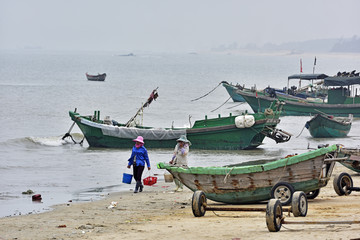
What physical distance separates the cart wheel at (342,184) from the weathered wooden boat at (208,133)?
1118cm

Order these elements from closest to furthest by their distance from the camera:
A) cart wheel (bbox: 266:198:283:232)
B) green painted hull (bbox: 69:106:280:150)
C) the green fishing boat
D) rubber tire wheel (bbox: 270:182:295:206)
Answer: cart wheel (bbox: 266:198:283:232), rubber tire wheel (bbox: 270:182:295:206), the green fishing boat, green painted hull (bbox: 69:106:280:150)

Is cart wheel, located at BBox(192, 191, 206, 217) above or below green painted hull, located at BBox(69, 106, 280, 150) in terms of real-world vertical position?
below

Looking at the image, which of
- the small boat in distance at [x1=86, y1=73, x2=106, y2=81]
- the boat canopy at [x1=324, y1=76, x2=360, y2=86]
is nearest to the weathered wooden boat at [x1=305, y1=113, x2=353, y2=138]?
the boat canopy at [x1=324, y1=76, x2=360, y2=86]

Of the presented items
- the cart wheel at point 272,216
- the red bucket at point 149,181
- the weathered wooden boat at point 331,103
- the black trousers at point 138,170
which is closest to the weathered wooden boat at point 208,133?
the red bucket at point 149,181

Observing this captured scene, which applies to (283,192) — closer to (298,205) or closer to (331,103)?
(298,205)

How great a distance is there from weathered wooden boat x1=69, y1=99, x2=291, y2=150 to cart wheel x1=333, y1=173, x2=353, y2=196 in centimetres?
1118

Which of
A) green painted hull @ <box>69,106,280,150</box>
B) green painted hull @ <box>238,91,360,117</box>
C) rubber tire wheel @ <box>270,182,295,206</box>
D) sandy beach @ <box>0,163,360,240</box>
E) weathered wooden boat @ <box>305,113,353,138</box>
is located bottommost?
sandy beach @ <box>0,163,360,240</box>

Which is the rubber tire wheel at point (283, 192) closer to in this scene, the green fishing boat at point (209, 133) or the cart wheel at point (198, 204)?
the cart wheel at point (198, 204)

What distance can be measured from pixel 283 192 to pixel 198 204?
1.51m

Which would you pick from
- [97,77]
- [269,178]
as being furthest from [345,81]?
[97,77]

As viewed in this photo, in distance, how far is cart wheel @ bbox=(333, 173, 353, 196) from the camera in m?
12.6

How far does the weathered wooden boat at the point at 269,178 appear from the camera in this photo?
1135 centimetres

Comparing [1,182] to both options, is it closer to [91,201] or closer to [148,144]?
[91,201]

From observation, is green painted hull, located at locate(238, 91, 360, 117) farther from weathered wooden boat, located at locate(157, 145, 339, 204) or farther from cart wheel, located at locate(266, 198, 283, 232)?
cart wheel, located at locate(266, 198, 283, 232)
